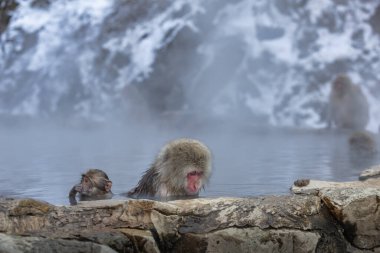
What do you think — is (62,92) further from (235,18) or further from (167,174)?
(167,174)

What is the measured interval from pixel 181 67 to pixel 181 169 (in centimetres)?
1209

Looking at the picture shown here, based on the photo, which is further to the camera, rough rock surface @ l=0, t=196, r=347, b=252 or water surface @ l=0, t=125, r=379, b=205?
water surface @ l=0, t=125, r=379, b=205

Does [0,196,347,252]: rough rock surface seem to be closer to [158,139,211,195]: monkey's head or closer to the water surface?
[158,139,211,195]: monkey's head

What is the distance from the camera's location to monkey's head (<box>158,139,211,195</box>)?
4266mm

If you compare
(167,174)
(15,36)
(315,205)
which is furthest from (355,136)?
(15,36)

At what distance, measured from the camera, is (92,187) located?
180 inches

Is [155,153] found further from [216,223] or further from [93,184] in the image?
[216,223]

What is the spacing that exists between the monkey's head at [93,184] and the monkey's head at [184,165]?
1.37 feet

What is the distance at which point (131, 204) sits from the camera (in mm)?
3170

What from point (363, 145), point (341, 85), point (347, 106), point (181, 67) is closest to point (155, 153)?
point (363, 145)

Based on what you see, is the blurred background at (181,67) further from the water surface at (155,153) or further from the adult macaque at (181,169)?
the adult macaque at (181,169)

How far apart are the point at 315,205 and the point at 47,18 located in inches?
647

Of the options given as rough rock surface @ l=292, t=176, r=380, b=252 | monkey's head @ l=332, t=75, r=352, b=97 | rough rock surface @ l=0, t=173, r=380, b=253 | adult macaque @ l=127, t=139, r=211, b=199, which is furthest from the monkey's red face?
monkey's head @ l=332, t=75, r=352, b=97

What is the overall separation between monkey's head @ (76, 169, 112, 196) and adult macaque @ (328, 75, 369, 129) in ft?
29.7
